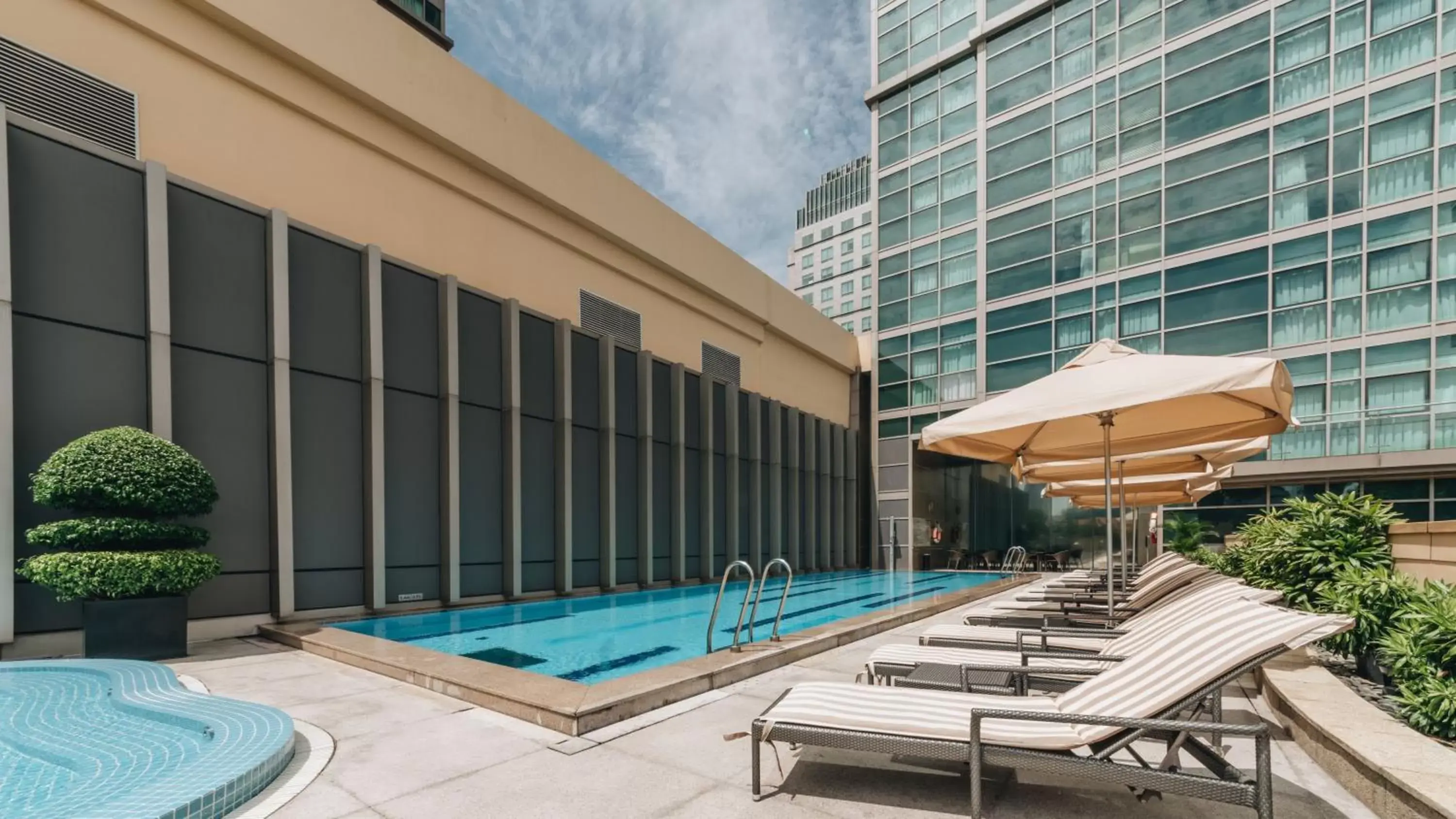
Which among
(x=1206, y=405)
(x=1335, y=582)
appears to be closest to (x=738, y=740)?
(x=1206, y=405)

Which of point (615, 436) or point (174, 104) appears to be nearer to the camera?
point (174, 104)

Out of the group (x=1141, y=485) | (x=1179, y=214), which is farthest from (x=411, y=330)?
(x=1179, y=214)

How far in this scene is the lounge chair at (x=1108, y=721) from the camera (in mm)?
2766

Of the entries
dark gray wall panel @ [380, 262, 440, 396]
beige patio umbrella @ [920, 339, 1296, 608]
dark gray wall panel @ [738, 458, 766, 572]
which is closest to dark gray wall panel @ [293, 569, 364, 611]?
dark gray wall panel @ [380, 262, 440, 396]

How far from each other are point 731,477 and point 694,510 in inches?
66.3

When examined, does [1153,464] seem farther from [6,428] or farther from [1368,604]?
[6,428]

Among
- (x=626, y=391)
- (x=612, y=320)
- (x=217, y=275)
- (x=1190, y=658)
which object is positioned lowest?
(x=1190, y=658)

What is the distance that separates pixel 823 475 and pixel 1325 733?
20203 mm

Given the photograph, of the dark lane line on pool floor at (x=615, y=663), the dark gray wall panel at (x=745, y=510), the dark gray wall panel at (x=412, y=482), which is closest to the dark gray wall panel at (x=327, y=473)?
the dark gray wall panel at (x=412, y=482)

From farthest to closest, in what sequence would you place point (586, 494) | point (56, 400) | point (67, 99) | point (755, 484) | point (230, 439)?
1. point (755, 484)
2. point (586, 494)
3. point (230, 439)
4. point (67, 99)
5. point (56, 400)

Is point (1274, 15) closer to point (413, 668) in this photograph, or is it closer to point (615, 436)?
point (615, 436)

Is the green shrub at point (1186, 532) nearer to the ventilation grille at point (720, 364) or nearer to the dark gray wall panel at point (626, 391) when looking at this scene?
the ventilation grille at point (720, 364)

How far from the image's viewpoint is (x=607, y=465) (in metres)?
14.7

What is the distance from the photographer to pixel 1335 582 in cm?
701
